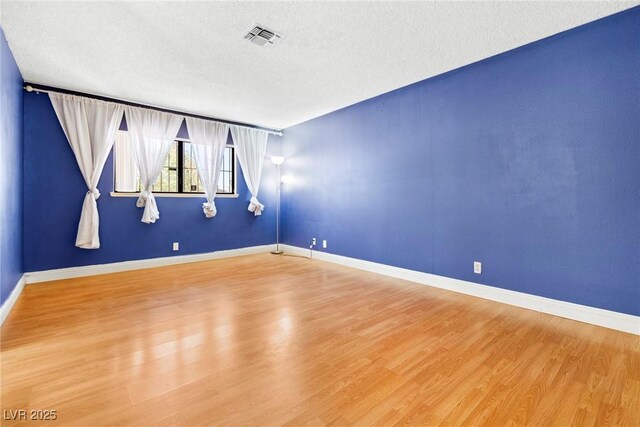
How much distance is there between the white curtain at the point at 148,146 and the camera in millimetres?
4555

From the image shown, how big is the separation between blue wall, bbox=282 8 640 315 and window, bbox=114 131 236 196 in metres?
2.67

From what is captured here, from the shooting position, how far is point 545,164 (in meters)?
2.87

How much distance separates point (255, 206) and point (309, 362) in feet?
14.0

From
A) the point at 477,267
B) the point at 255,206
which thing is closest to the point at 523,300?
the point at 477,267

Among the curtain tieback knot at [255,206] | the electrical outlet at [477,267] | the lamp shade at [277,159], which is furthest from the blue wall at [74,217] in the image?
the electrical outlet at [477,267]

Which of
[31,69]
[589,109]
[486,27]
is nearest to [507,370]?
[589,109]

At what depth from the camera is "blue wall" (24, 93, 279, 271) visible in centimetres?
388

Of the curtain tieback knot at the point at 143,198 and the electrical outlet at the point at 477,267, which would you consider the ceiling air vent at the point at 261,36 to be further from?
the electrical outlet at the point at 477,267

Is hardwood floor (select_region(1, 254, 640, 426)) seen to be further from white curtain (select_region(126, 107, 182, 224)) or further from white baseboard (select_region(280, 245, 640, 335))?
white curtain (select_region(126, 107, 182, 224))

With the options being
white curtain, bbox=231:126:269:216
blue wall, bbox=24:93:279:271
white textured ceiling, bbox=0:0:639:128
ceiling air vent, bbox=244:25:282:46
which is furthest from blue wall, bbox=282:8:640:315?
blue wall, bbox=24:93:279:271

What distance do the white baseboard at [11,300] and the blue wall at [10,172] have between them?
2.6 inches

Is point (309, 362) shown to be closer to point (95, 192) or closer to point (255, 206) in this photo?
point (95, 192)

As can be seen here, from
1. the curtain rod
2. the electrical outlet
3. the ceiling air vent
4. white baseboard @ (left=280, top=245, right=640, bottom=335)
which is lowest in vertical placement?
white baseboard @ (left=280, top=245, right=640, bottom=335)

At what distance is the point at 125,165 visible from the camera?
15.5 ft
